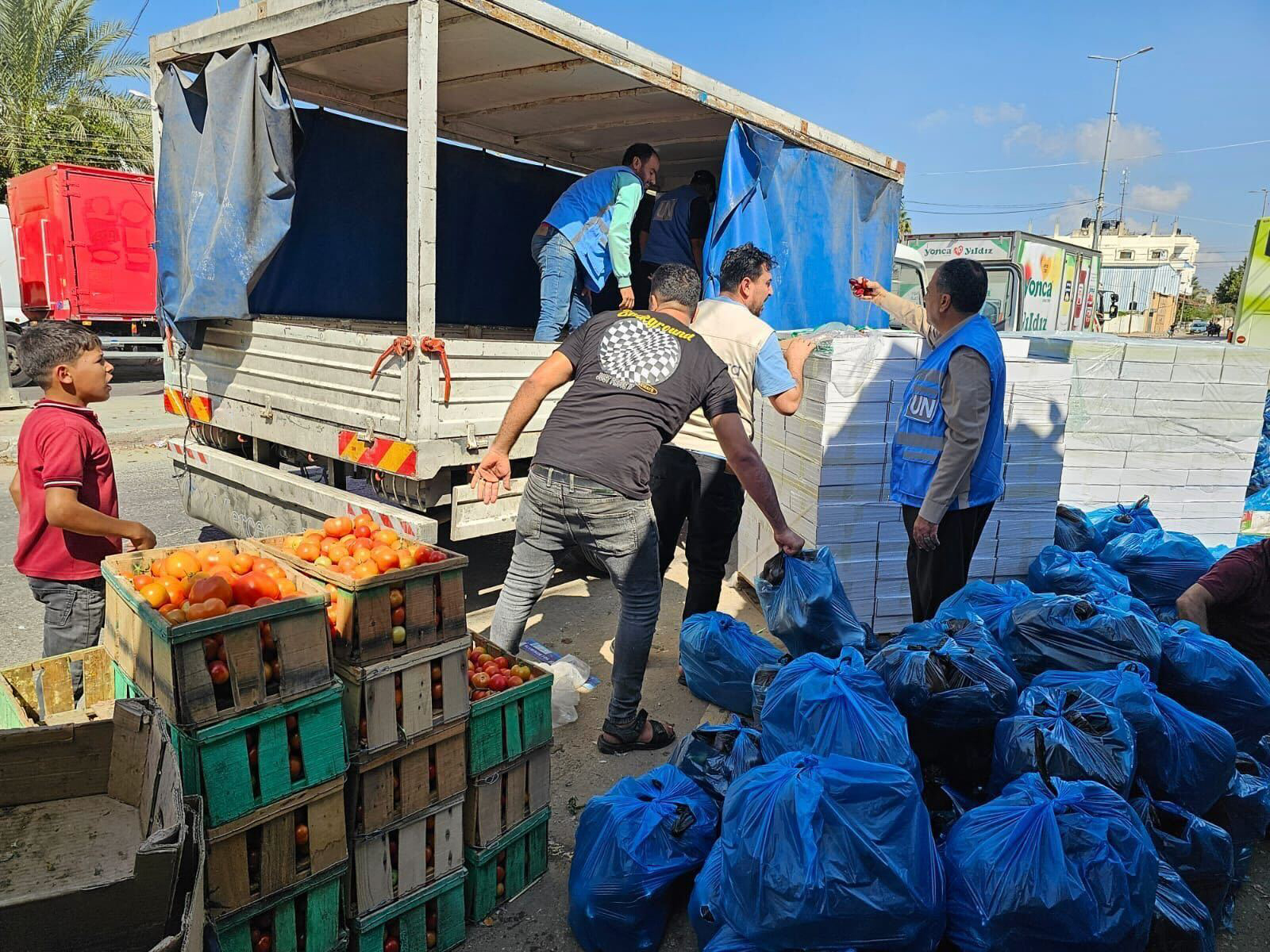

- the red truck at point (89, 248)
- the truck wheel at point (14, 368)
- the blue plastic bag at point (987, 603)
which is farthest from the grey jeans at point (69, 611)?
the red truck at point (89, 248)

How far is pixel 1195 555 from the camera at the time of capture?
4773 millimetres

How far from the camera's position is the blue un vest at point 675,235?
257 inches

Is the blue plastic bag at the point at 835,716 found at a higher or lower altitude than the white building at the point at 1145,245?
lower

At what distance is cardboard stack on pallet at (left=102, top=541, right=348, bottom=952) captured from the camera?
→ 1.93 m

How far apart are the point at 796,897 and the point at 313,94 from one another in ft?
21.1

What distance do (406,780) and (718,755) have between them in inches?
39.7

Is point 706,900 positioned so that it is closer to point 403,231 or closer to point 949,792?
point 949,792

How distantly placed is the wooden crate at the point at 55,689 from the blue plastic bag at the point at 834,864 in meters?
1.68

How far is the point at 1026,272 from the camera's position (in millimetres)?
14133

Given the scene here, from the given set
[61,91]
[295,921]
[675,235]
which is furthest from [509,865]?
[61,91]

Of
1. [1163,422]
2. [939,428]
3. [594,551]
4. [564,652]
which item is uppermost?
[939,428]

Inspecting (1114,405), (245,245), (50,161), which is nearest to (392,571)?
(245,245)

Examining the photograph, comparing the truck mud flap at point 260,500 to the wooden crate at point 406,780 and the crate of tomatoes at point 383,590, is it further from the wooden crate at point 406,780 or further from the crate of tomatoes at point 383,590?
the wooden crate at point 406,780

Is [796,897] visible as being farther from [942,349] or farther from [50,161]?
[50,161]
